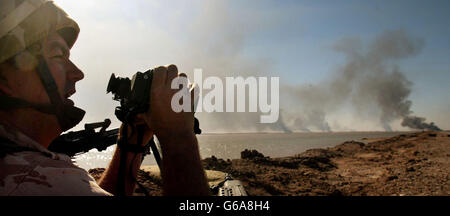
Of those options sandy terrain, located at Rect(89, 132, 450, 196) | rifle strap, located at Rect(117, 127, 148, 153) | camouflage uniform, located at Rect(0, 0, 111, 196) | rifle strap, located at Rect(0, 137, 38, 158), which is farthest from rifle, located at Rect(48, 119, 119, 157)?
sandy terrain, located at Rect(89, 132, 450, 196)

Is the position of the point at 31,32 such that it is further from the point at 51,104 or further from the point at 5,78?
the point at 51,104

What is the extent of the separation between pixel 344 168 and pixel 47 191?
16.5 metres

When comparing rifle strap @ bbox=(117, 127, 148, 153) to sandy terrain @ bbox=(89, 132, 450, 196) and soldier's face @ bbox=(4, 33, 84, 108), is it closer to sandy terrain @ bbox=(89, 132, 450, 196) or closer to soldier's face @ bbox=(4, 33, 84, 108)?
soldier's face @ bbox=(4, 33, 84, 108)

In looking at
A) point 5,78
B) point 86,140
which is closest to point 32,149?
point 5,78

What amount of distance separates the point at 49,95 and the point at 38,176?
712 millimetres

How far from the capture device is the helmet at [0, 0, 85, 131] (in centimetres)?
149

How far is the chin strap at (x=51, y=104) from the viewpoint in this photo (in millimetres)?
1420

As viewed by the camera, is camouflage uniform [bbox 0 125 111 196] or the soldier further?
the soldier

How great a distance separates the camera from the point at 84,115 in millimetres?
1938

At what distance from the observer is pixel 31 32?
5.13ft

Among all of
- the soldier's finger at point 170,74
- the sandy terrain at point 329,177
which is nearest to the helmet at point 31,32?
the soldier's finger at point 170,74
